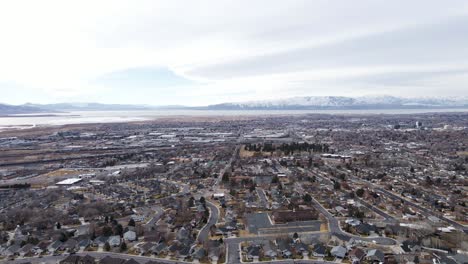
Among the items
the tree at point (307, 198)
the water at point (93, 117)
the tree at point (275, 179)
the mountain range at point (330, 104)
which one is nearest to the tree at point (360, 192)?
the tree at point (307, 198)

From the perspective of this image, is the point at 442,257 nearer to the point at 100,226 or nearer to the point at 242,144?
the point at 100,226

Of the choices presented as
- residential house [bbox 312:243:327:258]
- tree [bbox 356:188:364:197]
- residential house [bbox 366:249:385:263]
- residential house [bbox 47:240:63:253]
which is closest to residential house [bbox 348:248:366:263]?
residential house [bbox 366:249:385:263]

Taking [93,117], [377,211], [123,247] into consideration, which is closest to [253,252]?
[123,247]

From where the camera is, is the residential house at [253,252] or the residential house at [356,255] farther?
the residential house at [253,252]

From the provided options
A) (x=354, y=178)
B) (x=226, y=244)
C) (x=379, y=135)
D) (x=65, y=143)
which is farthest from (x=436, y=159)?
(x=65, y=143)

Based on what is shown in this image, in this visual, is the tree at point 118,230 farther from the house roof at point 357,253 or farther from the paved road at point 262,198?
the house roof at point 357,253

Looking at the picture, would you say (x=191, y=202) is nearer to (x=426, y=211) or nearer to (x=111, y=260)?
(x=111, y=260)

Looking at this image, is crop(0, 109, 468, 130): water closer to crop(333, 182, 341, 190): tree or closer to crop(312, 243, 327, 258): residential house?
crop(333, 182, 341, 190): tree
